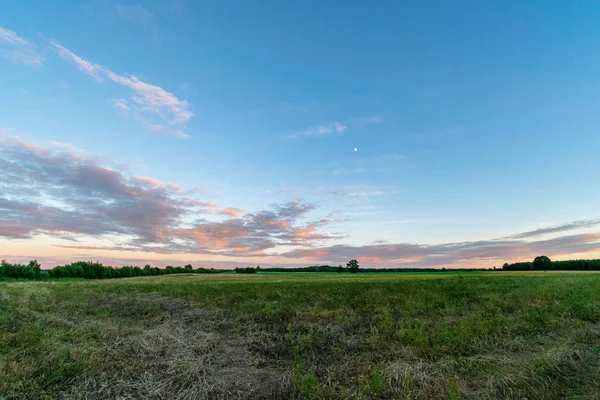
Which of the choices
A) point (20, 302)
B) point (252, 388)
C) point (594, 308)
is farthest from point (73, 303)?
point (594, 308)

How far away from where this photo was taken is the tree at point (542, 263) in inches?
4040

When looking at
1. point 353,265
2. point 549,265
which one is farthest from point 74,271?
point 549,265

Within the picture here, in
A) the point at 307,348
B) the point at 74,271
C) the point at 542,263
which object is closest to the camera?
the point at 307,348

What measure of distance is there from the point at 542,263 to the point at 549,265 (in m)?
2.63

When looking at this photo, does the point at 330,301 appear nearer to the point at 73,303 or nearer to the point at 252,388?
the point at 252,388

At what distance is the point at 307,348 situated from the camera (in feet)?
43.8

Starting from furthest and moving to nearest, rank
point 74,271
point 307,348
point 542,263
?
point 542,263 → point 74,271 → point 307,348

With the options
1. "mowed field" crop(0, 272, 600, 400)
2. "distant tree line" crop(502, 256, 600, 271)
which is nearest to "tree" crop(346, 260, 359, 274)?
"distant tree line" crop(502, 256, 600, 271)

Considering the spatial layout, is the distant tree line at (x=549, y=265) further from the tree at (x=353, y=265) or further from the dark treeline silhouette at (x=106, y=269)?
the tree at (x=353, y=265)

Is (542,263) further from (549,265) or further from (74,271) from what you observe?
(74,271)

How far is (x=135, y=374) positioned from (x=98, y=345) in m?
3.55

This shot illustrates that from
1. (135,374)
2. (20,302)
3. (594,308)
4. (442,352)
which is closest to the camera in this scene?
(135,374)

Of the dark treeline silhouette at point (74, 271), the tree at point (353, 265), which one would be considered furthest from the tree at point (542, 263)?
the dark treeline silhouette at point (74, 271)

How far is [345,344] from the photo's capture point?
1347 cm
